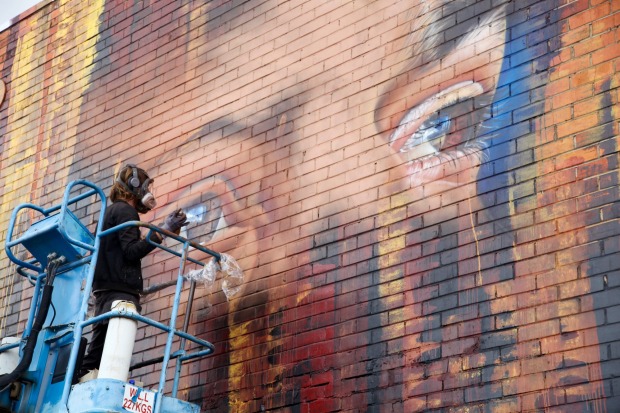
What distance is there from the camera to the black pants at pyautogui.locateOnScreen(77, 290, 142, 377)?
23.7ft

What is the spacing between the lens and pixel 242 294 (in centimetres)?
862

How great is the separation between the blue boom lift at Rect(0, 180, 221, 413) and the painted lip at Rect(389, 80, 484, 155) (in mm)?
1843

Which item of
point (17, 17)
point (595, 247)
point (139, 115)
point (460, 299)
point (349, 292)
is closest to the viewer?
point (595, 247)

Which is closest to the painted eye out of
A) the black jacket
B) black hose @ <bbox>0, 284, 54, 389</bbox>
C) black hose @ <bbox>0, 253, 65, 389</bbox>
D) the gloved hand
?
the gloved hand

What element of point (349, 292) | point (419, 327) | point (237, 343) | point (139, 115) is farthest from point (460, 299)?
point (139, 115)

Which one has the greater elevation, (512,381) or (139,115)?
(139,115)

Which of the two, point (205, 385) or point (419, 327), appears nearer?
point (419, 327)

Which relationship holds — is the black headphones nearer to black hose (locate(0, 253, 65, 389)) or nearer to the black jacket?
the black jacket

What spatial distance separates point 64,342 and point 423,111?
10.2 ft

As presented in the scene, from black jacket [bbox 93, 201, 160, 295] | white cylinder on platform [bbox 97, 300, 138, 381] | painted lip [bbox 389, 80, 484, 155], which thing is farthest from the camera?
painted lip [bbox 389, 80, 484, 155]

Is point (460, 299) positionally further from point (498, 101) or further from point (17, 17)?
point (17, 17)

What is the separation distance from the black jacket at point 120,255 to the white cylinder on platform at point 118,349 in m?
0.55

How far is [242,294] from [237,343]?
407 millimetres

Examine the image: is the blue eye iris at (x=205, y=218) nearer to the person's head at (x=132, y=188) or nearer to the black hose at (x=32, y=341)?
the person's head at (x=132, y=188)
